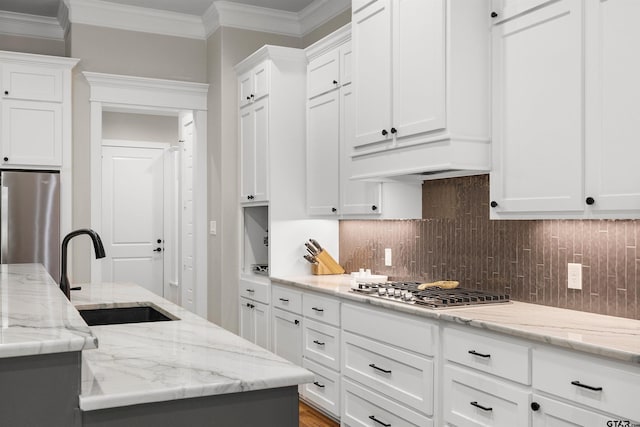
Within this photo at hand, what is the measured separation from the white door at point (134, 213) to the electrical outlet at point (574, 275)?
5524 mm

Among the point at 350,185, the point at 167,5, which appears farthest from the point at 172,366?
the point at 167,5

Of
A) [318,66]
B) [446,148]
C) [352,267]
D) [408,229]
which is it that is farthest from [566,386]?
[318,66]

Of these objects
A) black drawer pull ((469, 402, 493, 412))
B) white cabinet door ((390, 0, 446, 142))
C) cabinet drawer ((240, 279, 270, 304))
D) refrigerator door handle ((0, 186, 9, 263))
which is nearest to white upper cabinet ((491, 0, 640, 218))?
white cabinet door ((390, 0, 446, 142))

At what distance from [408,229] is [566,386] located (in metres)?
1.87

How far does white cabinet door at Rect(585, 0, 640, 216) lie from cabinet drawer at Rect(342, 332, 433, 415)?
43.4 inches

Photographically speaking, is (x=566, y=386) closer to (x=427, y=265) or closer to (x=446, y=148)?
(x=446, y=148)

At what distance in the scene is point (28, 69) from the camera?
4496 mm

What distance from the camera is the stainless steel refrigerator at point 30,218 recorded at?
171 inches

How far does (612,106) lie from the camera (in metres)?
2.19

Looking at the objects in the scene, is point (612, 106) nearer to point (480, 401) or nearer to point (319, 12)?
point (480, 401)

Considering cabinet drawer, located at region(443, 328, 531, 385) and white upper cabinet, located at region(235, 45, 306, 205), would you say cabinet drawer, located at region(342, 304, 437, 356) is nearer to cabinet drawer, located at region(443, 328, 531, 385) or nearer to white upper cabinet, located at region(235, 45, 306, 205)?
cabinet drawer, located at region(443, 328, 531, 385)

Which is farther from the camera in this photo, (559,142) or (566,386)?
(559,142)

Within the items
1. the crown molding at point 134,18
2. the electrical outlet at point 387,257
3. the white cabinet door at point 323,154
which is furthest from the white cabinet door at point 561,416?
the crown molding at point 134,18

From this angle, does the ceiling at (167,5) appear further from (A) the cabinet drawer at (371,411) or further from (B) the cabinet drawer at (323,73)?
(A) the cabinet drawer at (371,411)
